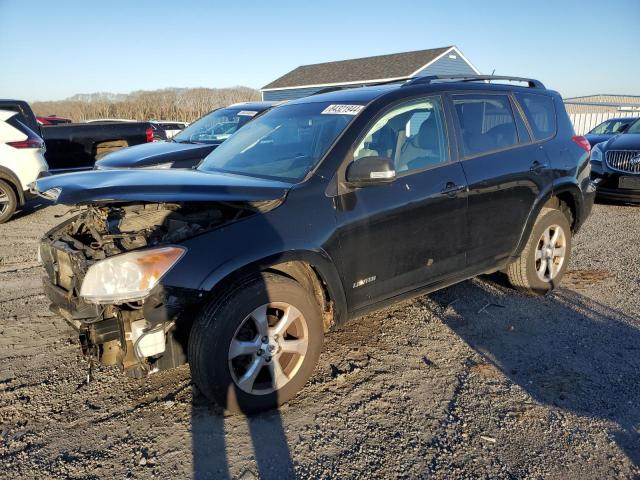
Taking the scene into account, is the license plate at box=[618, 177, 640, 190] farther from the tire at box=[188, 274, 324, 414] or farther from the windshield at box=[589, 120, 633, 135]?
the tire at box=[188, 274, 324, 414]

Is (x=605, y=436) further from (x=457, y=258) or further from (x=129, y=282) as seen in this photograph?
(x=129, y=282)

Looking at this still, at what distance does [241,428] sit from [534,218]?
3.17 m

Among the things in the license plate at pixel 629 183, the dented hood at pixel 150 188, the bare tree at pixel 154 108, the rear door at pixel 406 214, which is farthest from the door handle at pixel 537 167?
the bare tree at pixel 154 108

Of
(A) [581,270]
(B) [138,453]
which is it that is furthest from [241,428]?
(A) [581,270]

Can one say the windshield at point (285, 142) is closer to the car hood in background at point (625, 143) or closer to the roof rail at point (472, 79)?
the roof rail at point (472, 79)

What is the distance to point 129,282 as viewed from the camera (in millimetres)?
2619

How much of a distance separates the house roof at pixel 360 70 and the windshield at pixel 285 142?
23416 mm

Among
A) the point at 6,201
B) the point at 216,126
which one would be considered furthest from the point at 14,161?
the point at 216,126

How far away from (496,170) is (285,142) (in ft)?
5.71

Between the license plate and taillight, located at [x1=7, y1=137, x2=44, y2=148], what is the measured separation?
34.4ft

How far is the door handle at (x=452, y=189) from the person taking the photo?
3.71 m

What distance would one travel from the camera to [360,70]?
31.8 metres

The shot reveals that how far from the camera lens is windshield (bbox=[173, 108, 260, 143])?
8.10 metres

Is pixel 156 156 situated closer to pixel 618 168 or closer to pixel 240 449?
pixel 240 449
